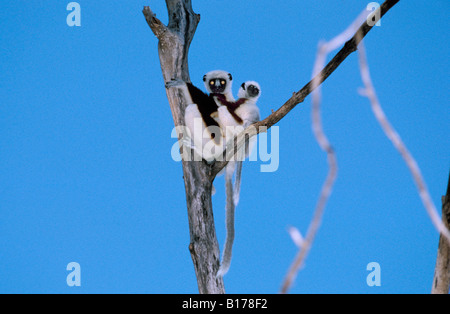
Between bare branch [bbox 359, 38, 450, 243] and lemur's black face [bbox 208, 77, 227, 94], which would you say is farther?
lemur's black face [bbox 208, 77, 227, 94]

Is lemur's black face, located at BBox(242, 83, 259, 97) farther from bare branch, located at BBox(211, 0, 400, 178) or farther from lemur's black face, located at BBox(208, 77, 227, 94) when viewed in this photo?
bare branch, located at BBox(211, 0, 400, 178)

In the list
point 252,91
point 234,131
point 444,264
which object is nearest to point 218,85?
point 252,91

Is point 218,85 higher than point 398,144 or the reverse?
higher

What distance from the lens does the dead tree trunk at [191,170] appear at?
377 cm

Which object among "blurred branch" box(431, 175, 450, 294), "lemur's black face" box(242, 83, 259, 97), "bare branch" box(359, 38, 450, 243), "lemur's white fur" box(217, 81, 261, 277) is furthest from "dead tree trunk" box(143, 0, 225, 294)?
"bare branch" box(359, 38, 450, 243)

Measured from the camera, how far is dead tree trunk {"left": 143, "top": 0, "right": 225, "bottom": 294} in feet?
12.4

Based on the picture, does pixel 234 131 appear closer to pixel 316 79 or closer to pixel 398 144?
pixel 316 79

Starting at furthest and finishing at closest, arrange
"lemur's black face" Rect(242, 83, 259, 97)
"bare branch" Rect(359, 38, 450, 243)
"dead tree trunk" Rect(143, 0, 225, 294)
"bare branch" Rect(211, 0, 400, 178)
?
"lemur's black face" Rect(242, 83, 259, 97), "dead tree trunk" Rect(143, 0, 225, 294), "bare branch" Rect(211, 0, 400, 178), "bare branch" Rect(359, 38, 450, 243)

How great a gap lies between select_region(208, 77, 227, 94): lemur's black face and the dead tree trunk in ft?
1.51

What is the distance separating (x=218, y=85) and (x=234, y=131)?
2.44 ft

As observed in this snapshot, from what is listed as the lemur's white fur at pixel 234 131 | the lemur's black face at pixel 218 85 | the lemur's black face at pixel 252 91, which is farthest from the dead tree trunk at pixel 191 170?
the lemur's black face at pixel 252 91

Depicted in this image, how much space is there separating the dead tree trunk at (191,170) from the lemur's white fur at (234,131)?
4.8 inches

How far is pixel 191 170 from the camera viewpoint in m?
4.14
